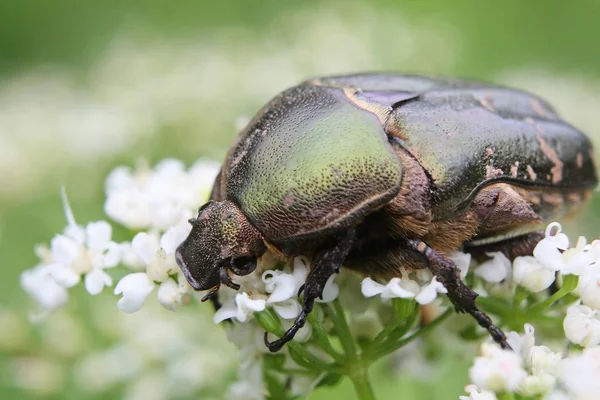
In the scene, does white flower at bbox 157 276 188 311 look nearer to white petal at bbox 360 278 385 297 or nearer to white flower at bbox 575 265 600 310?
white petal at bbox 360 278 385 297

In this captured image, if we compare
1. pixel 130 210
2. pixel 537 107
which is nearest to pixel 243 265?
pixel 130 210

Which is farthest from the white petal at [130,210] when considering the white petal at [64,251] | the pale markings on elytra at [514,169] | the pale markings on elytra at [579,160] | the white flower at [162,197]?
the pale markings on elytra at [579,160]

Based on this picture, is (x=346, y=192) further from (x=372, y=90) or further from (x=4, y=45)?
(x=4, y=45)

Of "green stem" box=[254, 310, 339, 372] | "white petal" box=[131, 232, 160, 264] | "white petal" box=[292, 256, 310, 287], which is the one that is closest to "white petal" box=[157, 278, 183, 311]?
"white petal" box=[131, 232, 160, 264]

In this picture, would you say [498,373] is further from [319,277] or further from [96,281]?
[96,281]

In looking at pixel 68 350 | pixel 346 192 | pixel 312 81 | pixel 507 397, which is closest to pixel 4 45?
pixel 68 350
